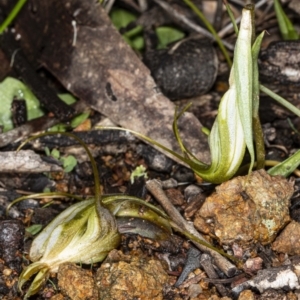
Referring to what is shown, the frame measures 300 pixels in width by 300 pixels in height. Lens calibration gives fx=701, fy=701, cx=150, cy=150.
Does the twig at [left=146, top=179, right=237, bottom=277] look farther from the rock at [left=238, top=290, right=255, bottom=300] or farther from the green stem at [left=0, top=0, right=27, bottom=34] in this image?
the green stem at [left=0, top=0, right=27, bottom=34]

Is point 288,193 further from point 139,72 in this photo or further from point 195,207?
point 139,72

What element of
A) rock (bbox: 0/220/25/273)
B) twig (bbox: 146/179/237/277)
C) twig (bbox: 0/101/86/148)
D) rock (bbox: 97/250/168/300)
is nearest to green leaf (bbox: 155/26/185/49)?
twig (bbox: 0/101/86/148)

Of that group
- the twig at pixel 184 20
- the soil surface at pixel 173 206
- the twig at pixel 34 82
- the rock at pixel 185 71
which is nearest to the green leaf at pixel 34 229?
the soil surface at pixel 173 206

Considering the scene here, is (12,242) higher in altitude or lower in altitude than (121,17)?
lower

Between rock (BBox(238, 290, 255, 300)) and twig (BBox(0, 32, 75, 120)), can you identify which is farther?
twig (BBox(0, 32, 75, 120))

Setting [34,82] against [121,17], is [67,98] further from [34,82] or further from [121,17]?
[121,17]

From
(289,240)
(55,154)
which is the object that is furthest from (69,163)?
(289,240)
